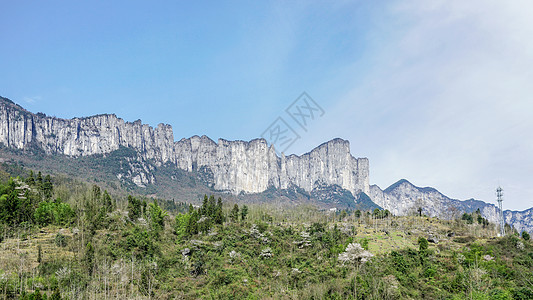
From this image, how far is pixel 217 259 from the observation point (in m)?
70.4

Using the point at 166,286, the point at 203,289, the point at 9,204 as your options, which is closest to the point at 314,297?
the point at 203,289

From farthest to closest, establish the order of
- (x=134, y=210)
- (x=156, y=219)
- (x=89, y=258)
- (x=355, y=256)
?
(x=134, y=210)
(x=156, y=219)
(x=355, y=256)
(x=89, y=258)

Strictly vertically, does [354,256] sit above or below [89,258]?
below

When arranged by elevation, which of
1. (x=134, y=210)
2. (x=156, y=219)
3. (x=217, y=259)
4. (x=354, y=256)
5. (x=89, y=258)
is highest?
(x=134, y=210)

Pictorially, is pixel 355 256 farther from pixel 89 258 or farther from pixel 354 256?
pixel 89 258

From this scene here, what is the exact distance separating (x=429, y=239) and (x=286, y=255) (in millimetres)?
35193

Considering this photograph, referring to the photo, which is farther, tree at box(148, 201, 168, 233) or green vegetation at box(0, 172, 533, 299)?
tree at box(148, 201, 168, 233)

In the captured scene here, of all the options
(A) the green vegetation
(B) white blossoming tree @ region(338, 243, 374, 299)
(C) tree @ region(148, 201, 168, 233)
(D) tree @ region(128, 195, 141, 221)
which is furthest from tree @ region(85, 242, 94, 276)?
(B) white blossoming tree @ region(338, 243, 374, 299)

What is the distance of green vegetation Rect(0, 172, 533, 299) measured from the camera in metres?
54.7

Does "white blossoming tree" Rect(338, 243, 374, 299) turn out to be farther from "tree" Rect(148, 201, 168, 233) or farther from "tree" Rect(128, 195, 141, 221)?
"tree" Rect(128, 195, 141, 221)

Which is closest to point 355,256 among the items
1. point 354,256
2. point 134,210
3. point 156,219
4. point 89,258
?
point 354,256

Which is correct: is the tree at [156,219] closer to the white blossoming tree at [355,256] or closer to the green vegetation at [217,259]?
the green vegetation at [217,259]

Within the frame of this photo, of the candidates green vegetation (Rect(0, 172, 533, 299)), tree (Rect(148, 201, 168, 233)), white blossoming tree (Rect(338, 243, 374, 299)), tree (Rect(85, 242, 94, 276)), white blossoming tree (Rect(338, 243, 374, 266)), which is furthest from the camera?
tree (Rect(148, 201, 168, 233))

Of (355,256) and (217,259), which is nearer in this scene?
(355,256)
